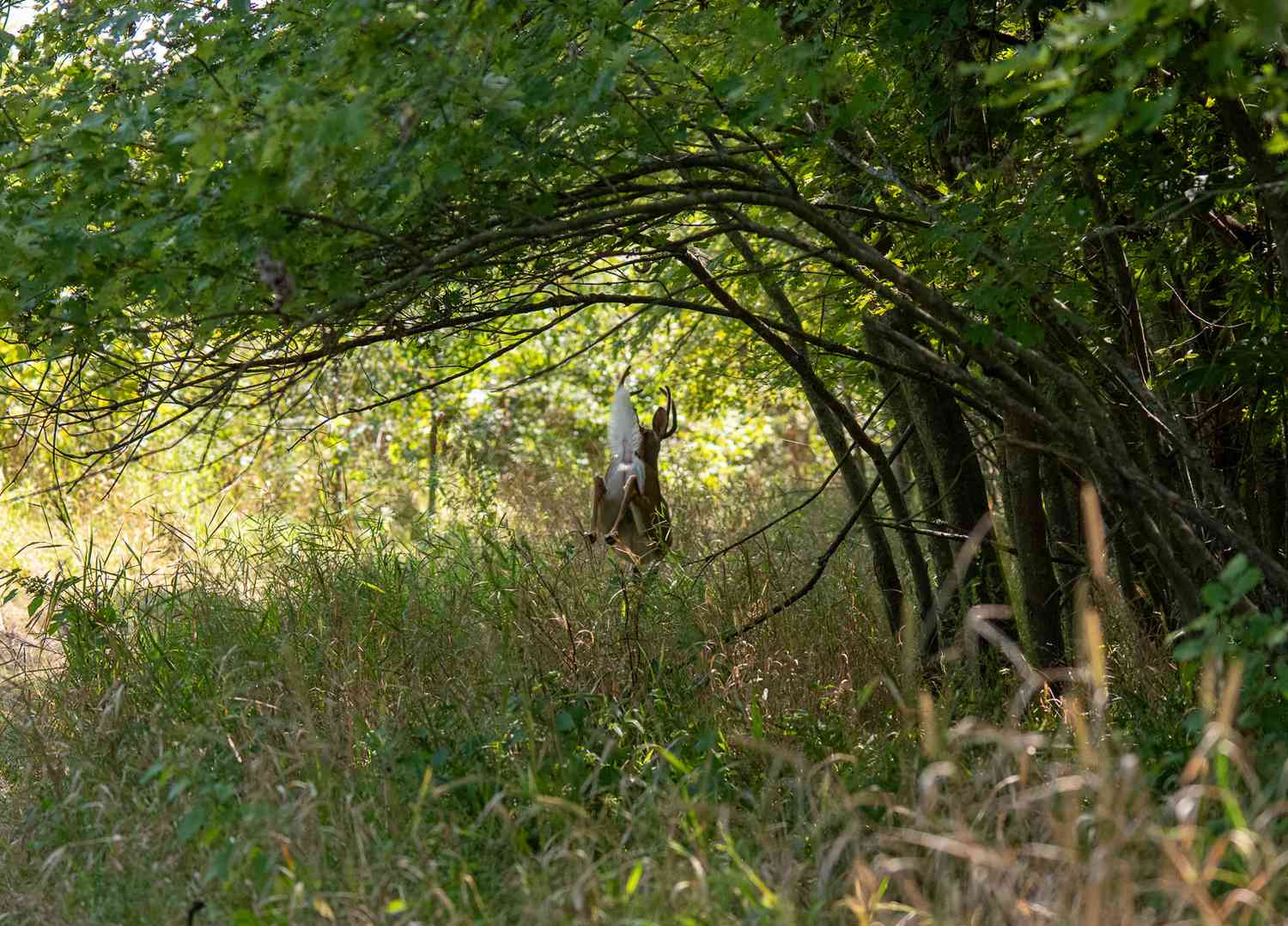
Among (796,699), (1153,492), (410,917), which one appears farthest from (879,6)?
(410,917)

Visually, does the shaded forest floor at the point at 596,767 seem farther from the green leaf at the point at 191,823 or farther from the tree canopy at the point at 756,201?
the tree canopy at the point at 756,201

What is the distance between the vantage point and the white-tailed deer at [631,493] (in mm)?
5688

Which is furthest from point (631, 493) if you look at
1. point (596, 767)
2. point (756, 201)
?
point (756, 201)

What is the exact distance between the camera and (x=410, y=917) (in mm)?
3021

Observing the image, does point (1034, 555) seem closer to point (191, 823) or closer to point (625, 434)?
point (625, 434)

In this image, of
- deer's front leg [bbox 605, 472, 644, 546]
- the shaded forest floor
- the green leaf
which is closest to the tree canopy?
the shaded forest floor

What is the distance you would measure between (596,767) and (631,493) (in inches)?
82.8

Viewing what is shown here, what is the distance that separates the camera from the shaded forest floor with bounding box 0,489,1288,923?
279 centimetres

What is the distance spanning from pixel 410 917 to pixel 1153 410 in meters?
2.62

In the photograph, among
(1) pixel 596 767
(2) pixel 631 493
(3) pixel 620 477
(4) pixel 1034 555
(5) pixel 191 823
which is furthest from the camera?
(3) pixel 620 477

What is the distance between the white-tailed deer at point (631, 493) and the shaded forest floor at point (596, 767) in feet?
0.67

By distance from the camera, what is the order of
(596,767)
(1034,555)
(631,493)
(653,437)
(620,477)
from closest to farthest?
(596,767)
(1034,555)
(631,493)
(620,477)
(653,437)

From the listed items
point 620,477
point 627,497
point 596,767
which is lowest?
point 596,767

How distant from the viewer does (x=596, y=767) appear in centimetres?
369
